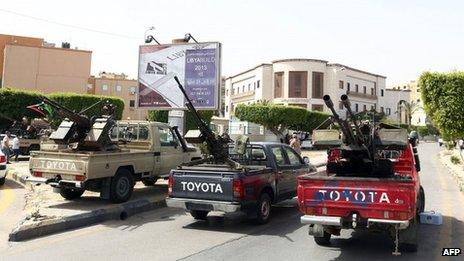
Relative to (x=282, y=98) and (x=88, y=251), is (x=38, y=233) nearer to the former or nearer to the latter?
(x=88, y=251)

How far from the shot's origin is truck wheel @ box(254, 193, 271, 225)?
28.7 ft

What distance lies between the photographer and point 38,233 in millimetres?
7891

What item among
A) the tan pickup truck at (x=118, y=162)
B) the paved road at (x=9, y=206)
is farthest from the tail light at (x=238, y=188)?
the paved road at (x=9, y=206)

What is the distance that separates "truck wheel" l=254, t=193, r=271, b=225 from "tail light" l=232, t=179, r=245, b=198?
2.18 ft

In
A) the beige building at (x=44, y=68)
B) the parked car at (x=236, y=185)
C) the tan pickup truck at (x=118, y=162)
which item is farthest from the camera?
the beige building at (x=44, y=68)

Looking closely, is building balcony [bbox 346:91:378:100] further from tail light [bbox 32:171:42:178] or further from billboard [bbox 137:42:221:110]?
tail light [bbox 32:171:42:178]

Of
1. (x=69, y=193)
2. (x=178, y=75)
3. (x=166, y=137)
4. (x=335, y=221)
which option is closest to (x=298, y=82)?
(x=178, y=75)

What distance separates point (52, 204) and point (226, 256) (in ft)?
17.6

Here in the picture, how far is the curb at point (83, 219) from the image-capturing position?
7676 millimetres

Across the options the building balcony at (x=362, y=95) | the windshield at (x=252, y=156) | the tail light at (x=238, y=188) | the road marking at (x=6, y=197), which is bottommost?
the road marking at (x=6, y=197)

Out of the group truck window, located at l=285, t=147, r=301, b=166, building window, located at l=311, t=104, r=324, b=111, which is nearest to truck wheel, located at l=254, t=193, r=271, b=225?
truck window, located at l=285, t=147, r=301, b=166

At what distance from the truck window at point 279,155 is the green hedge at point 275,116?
35.7 m

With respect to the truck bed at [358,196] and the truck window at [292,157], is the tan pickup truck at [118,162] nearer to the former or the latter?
the truck window at [292,157]
